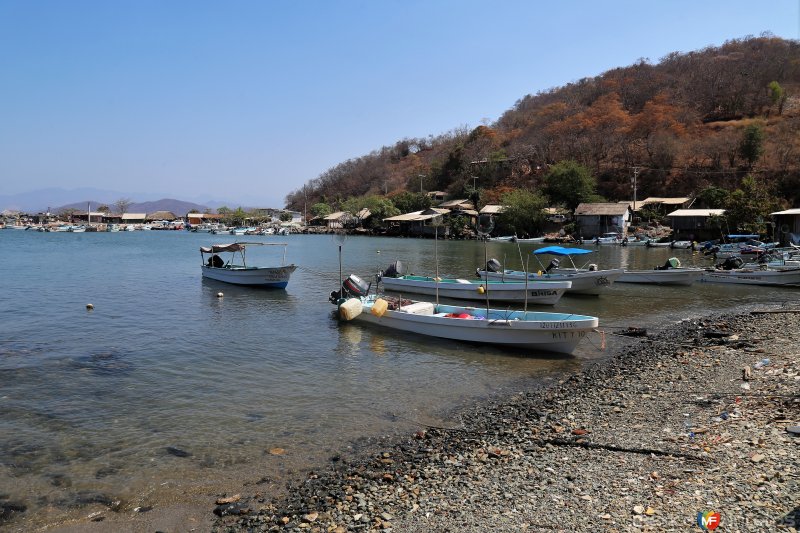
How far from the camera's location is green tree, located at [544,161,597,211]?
277 ft

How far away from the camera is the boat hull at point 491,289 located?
24.9 m

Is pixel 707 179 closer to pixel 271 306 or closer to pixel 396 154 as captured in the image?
pixel 271 306

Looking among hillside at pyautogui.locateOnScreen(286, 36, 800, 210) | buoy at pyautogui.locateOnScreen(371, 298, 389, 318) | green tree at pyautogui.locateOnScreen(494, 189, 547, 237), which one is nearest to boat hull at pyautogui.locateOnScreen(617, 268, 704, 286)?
buoy at pyautogui.locateOnScreen(371, 298, 389, 318)

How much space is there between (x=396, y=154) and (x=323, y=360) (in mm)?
175064

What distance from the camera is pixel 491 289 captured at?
25.9m

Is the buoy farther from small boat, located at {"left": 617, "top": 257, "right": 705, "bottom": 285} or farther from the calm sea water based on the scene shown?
small boat, located at {"left": 617, "top": 257, "right": 705, "bottom": 285}

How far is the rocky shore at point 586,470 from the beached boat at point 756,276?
22532 millimetres

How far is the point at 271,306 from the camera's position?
27.1 m

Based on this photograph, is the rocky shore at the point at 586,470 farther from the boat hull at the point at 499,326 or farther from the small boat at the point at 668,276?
the small boat at the point at 668,276

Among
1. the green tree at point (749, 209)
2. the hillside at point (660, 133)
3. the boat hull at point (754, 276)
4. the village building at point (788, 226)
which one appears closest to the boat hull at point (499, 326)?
the boat hull at point (754, 276)

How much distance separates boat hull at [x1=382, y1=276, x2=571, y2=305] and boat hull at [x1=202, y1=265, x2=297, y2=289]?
22.2ft

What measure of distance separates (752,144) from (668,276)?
189 ft

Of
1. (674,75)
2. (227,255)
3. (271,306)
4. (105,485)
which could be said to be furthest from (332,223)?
A: (105,485)

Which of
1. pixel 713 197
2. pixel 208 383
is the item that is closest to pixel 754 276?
pixel 208 383
